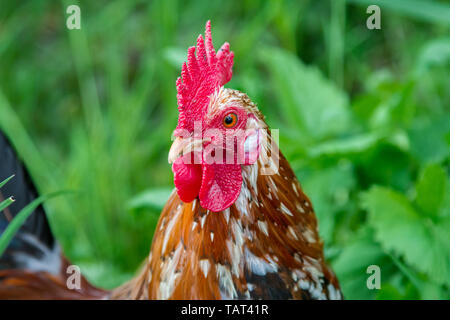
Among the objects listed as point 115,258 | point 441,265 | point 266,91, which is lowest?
→ point 441,265

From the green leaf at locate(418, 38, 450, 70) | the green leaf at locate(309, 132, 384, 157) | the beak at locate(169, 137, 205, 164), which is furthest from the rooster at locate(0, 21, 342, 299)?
the green leaf at locate(418, 38, 450, 70)

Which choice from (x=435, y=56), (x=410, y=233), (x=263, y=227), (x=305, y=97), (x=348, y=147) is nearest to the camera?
(x=263, y=227)

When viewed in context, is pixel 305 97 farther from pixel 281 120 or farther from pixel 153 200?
pixel 153 200

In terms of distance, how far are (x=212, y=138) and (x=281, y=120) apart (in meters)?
2.37

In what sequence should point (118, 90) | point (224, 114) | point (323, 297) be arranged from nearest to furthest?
point (224, 114) → point (323, 297) → point (118, 90)

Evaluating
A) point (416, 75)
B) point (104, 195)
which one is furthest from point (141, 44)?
point (416, 75)

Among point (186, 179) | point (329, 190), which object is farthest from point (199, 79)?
point (329, 190)

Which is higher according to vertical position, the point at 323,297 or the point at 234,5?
the point at 234,5

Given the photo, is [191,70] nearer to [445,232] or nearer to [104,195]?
[445,232]

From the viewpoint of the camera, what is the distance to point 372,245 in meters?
2.08

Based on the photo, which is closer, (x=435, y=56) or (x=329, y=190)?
(x=329, y=190)

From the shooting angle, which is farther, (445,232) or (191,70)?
(445,232)

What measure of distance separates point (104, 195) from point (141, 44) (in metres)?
1.58

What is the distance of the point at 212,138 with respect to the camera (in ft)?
4.11
